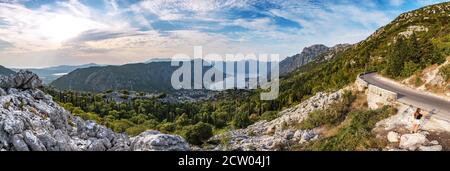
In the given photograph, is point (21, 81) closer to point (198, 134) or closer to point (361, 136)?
point (361, 136)

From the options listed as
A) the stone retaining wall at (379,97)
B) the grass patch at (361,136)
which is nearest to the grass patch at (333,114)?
the stone retaining wall at (379,97)

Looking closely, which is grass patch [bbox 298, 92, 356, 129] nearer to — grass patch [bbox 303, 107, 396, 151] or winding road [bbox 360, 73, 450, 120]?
winding road [bbox 360, 73, 450, 120]

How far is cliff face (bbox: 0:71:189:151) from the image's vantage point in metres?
17.8

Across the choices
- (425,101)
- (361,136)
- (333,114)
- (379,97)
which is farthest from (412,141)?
(333,114)

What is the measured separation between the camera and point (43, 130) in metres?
20.1

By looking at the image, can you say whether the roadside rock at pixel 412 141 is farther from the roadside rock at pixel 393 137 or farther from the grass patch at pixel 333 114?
the grass patch at pixel 333 114

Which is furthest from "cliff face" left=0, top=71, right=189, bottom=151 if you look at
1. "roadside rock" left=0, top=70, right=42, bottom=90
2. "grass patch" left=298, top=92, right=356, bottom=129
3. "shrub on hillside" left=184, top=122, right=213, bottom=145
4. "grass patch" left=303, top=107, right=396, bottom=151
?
"shrub on hillside" left=184, top=122, right=213, bottom=145

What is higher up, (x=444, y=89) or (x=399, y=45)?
(x=399, y=45)

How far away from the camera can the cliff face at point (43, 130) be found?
17.8 metres
